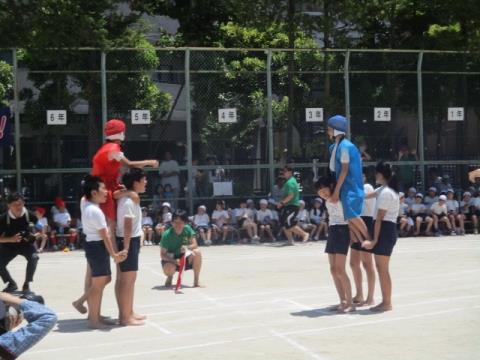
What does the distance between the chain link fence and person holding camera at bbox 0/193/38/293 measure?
9.05 meters

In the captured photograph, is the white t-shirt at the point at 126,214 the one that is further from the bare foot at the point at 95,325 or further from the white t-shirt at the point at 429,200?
the white t-shirt at the point at 429,200

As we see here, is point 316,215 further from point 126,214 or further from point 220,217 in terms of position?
point 126,214

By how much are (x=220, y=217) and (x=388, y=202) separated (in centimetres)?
1147

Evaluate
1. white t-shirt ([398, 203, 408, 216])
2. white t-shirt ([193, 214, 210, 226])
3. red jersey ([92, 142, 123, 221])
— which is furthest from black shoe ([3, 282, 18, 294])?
white t-shirt ([398, 203, 408, 216])

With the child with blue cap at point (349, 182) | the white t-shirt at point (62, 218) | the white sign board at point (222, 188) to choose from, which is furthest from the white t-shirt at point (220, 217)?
the child with blue cap at point (349, 182)

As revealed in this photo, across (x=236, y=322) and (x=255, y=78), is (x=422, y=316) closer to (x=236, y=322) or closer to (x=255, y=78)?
(x=236, y=322)

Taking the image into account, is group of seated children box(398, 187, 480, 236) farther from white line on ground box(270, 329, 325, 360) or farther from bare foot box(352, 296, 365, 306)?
white line on ground box(270, 329, 325, 360)

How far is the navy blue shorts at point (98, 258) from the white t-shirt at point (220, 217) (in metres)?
11.7

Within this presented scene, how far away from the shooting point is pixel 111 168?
436 inches

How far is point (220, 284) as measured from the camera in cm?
1431

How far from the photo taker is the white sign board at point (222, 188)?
23.3 meters

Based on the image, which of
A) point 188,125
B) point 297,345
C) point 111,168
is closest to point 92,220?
point 111,168

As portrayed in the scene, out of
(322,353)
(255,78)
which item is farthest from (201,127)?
(322,353)

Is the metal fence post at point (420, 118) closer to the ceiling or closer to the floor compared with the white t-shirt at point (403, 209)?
closer to the ceiling
